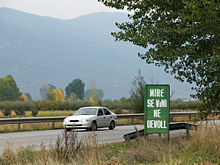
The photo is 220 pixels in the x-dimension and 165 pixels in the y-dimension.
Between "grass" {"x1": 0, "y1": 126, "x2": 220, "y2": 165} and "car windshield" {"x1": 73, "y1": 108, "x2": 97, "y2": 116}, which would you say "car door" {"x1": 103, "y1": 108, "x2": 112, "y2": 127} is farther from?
"grass" {"x1": 0, "y1": 126, "x2": 220, "y2": 165}

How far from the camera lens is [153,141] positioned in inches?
594

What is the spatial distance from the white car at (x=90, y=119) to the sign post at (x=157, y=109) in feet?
33.1

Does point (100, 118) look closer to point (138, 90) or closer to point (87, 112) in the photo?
point (87, 112)

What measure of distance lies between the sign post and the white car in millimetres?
10086

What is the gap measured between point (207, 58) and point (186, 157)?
180 inches

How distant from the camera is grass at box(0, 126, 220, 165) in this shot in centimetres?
1054

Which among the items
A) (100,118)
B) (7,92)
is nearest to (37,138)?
(100,118)

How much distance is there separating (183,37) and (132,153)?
4.89 metres

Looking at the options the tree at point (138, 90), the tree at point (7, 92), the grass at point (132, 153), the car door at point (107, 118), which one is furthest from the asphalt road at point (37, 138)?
the tree at point (7, 92)

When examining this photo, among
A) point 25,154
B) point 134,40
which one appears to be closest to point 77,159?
point 25,154

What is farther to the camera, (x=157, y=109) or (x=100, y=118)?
(x=100, y=118)

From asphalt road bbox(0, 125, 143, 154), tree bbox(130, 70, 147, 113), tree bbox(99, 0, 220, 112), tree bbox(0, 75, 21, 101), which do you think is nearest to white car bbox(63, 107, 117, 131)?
asphalt road bbox(0, 125, 143, 154)

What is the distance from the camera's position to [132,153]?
12.4m

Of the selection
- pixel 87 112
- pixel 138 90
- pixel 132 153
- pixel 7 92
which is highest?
pixel 7 92
